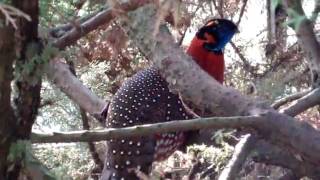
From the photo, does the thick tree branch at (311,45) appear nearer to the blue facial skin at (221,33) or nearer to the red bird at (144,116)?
the red bird at (144,116)

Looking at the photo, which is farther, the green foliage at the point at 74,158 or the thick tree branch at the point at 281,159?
the green foliage at the point at 74,158

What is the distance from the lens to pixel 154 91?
2320 mm

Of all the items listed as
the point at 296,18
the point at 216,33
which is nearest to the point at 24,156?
the point at 296,18

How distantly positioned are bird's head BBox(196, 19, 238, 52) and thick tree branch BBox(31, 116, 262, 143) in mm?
1258

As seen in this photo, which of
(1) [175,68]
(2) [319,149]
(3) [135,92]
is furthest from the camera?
(3) [135,92]

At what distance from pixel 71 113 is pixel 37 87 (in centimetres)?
150

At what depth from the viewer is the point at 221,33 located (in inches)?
101

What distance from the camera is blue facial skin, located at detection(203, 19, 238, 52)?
2453 millimetres

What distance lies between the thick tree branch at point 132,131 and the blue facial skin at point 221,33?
1255 mm


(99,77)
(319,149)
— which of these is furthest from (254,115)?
(99,77)

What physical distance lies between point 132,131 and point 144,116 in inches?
44.5

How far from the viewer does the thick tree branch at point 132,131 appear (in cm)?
104

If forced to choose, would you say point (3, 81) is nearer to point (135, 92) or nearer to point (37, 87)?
point (37, 87)

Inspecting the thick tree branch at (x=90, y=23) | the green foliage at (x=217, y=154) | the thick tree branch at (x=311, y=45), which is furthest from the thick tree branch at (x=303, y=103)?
the thick tree branch at (x=90, y=23)
